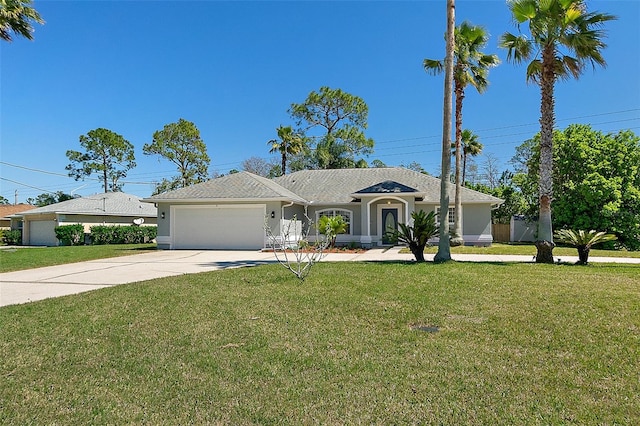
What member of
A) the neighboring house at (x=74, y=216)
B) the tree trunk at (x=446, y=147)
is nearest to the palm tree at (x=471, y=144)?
the tree trunk at (x=446, y=147)

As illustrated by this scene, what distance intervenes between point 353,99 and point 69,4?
984 inches

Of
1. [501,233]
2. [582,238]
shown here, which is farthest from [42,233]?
[582,238]

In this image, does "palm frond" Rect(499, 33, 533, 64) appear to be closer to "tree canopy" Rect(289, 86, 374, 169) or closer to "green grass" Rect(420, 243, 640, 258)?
"green grass" Rect(420, 243, 640, 258)

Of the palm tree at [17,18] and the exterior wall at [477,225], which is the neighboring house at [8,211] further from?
the exterior wall at [477,225]

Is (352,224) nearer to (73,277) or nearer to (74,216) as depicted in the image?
(73,277)

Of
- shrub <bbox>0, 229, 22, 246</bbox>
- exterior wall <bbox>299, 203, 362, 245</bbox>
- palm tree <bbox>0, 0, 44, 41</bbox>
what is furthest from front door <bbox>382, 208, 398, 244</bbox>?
shrub <bbox>0, 229, 22, 246</bbox>

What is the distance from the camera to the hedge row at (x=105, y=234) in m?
25.5

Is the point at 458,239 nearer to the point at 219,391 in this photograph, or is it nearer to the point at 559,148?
the point at 559,148

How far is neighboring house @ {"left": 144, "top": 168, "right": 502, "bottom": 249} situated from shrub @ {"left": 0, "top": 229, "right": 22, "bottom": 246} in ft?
55.6

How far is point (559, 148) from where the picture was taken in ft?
72.5

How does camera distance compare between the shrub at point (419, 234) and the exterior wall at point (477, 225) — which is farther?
the exterior wall at point (477, 225)

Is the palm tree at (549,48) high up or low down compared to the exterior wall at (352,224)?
up

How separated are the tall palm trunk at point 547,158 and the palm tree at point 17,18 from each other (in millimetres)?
17130

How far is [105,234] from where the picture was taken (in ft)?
86.5
